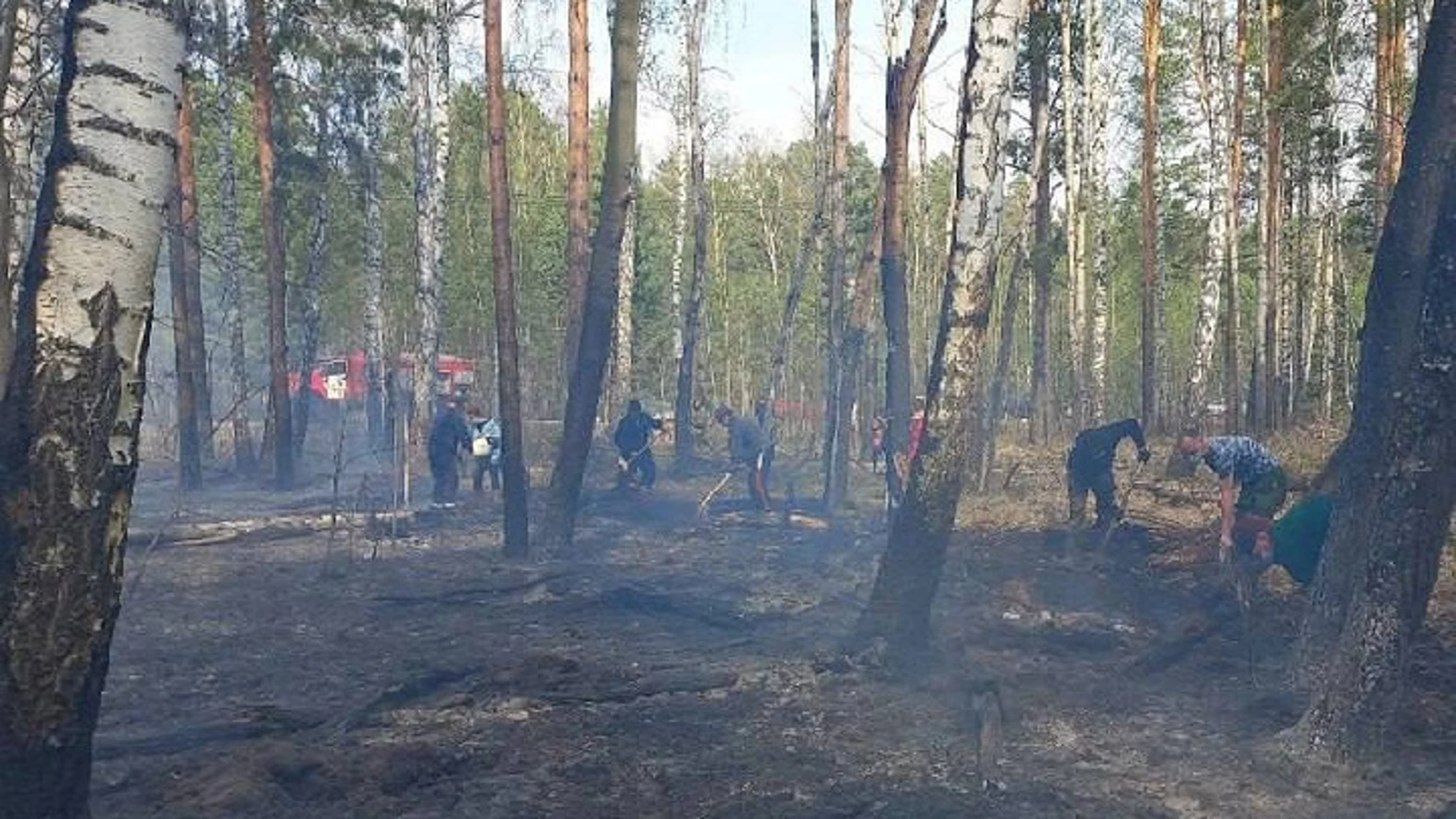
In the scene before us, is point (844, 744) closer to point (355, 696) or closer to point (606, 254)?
point (355, 696)

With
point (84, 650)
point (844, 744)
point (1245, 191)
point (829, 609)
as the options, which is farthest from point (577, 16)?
point (1245, 191)

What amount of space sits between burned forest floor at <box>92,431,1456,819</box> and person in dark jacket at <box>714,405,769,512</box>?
3.28 meters

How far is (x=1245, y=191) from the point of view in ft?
89.4

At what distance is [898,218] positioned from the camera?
14.1 meters

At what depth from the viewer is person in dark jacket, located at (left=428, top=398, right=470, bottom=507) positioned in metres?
15.8

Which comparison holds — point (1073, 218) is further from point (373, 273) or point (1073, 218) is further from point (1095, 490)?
point (373, 273)

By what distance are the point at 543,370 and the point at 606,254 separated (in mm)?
27050

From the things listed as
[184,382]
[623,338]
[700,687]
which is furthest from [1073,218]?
[700,687]

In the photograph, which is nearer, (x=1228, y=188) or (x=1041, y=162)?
(x=1041, y=162)

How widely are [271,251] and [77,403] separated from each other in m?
14.7

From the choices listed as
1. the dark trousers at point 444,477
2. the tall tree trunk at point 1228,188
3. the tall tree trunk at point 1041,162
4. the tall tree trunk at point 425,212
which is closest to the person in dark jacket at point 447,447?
the dark trousers at point 444,477

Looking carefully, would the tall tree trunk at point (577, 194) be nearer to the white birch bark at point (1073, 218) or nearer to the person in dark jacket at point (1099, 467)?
the person in dark jacket at point (1099, 467)

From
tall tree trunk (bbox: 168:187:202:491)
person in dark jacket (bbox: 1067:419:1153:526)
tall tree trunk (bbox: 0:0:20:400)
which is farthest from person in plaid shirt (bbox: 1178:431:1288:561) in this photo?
tall tree trunk (bbox: 168:187:202:491)

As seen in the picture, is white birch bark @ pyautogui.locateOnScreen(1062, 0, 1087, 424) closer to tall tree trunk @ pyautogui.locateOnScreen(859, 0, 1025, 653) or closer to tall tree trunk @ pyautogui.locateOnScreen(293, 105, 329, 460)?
tall tree trunk @ pyautogui.locateOnScreen(293, 105, 329, 460)
